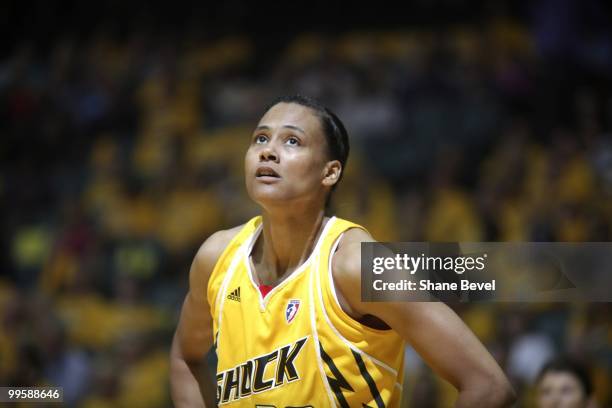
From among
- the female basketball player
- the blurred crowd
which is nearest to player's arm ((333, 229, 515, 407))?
the female basketball player

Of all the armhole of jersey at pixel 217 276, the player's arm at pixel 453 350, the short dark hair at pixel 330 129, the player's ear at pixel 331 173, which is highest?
the short dark hair at pixel 330 129

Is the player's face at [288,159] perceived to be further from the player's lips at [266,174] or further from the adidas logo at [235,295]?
the adidas logo at [235,295]

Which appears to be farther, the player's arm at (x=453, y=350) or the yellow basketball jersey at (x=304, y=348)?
the yellow basketball jersey at (x=304, y=348)

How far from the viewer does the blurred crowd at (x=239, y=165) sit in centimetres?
Result: 589

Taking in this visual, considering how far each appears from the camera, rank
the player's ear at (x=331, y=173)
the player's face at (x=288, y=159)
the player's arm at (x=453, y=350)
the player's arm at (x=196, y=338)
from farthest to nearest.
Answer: the player's arm at (x=196, y=338)
the player's ear at (x=331, y=173)
the player's face at (x=288, y=159)
the player's arm at (x=453, y=350)

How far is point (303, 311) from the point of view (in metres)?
2.85

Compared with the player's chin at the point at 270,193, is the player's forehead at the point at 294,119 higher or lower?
higher

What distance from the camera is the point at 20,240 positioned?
738 centimetres

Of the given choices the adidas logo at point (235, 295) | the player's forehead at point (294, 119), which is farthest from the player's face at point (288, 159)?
the adidas logo at point (235, 295)

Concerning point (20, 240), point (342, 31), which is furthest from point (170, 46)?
point (20, 240)

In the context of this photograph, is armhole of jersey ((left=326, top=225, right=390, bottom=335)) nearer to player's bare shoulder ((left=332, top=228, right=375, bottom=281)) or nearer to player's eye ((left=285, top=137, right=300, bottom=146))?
player's bare shoulder ((left=332, top=228, right=375, bottom=281))

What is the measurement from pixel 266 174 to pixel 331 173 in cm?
24

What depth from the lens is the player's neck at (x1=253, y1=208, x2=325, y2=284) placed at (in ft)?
10.1

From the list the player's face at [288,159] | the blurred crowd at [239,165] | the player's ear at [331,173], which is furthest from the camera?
the blurred crowd at [239,165]
